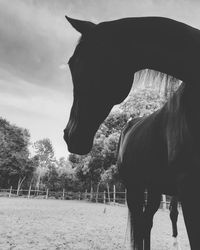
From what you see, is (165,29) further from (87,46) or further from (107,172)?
(107,172)

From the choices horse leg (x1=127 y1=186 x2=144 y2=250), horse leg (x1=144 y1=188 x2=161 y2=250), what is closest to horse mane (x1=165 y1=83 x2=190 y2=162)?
horse leg (x1=127 y1=186 x2=144 y2=250)

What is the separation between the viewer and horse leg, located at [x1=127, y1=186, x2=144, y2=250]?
301cm

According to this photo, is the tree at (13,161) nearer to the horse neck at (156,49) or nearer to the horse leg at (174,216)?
the horse leg at (174,216)

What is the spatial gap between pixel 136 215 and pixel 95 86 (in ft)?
7.46

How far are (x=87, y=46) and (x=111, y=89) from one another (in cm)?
34

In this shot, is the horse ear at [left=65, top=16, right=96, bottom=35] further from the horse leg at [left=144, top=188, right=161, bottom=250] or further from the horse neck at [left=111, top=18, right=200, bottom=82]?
the horse leg at [left=144, top=188, right=161, bottom=250]

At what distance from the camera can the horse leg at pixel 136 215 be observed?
118 inches

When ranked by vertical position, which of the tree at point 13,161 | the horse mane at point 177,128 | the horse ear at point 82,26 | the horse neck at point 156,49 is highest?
the tree at point 13,161

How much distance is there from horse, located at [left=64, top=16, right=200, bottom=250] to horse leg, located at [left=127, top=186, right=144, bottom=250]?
65.4 inches

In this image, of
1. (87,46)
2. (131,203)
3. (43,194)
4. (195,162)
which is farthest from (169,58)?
(43,194)

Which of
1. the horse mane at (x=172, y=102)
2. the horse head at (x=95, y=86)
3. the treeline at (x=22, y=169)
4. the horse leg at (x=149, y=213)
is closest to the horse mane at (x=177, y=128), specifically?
the horse mane at (x=172, y=102)

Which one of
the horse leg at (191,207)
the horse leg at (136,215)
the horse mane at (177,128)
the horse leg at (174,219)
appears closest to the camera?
the horse leg at (191,207)

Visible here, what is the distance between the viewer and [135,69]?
154 centimetres

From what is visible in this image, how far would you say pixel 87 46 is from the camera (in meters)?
1.54
